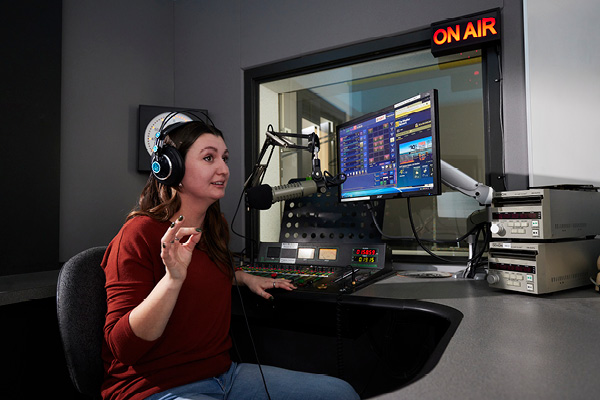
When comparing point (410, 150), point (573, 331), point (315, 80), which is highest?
point (315, 80)

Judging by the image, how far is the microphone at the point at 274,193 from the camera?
58.0 inches

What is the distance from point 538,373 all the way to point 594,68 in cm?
136

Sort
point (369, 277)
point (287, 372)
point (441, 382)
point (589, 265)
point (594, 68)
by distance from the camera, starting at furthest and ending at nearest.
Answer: point (594, 68) → point (369, 277) → point (589, 265) → point (287, 372) → point (441, 382)

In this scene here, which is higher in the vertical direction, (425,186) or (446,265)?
(425,186)

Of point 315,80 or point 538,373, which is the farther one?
point 315,80

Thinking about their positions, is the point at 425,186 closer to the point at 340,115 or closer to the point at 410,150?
the point at 410,150

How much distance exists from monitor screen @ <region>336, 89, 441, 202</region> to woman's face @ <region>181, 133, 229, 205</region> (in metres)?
0.65

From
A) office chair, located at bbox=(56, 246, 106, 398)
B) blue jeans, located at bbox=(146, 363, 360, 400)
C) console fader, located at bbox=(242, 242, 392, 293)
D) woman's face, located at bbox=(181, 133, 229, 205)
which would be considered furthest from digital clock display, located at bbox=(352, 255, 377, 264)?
office chair, located at bbox=(56, 246, 106, 398)

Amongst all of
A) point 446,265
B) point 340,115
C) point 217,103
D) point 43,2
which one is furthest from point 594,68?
point 43,2

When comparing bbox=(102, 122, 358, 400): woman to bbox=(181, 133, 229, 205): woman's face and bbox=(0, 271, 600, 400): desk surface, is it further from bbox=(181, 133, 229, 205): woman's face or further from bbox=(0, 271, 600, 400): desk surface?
bbox=(0, 271, 600, 400): desk surface

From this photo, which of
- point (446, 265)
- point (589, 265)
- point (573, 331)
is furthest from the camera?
point (446, 265)

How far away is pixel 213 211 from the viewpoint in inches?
48.8

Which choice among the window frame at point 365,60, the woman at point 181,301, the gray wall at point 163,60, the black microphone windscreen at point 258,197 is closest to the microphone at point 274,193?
the black microphone windscreen at point 258,197

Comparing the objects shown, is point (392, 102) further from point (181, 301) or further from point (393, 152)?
point (181, 301)
